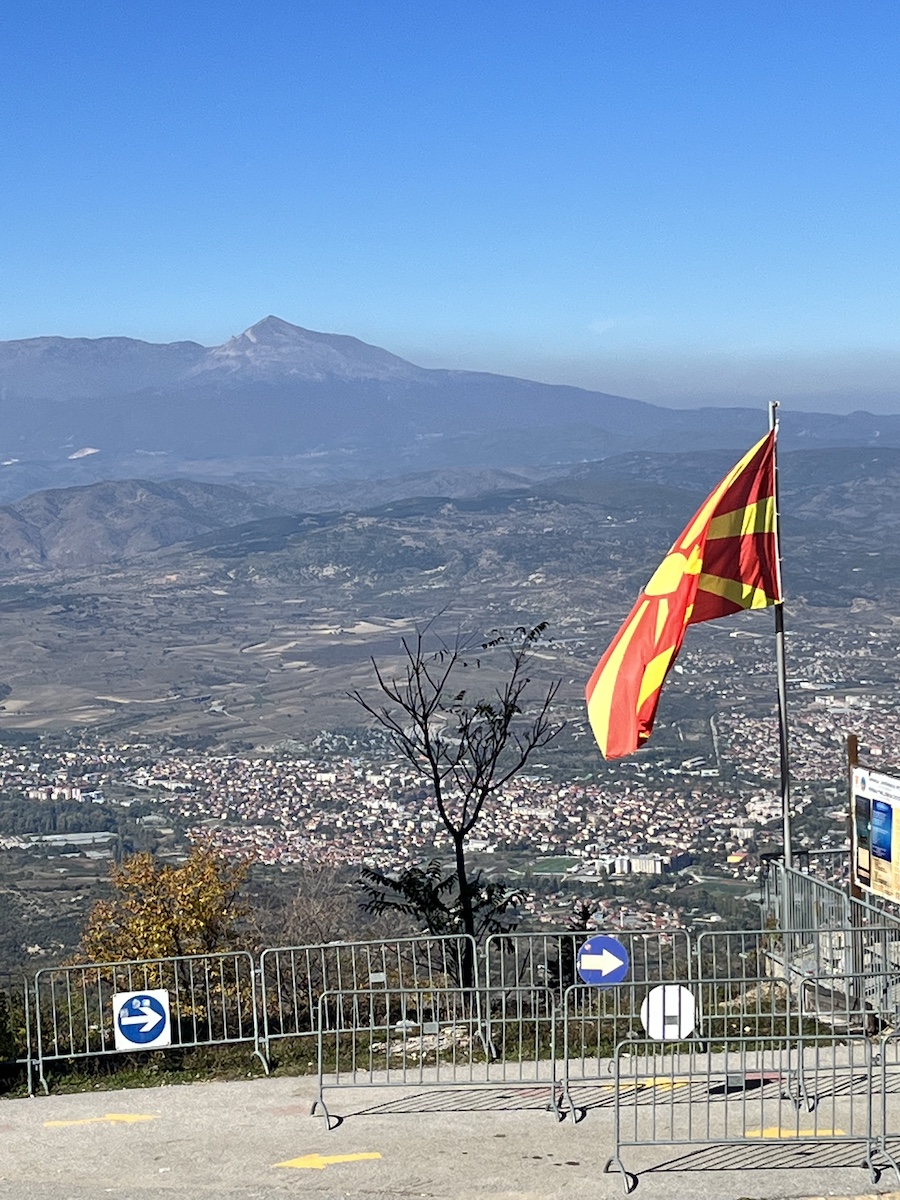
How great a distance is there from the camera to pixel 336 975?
1742 cm

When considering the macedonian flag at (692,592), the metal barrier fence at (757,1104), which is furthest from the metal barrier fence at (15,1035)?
the macedonian flag at (692,592)

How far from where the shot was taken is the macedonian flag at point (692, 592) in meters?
12.7

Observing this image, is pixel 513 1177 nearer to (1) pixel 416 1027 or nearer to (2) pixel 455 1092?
(2) pixel 455 1092

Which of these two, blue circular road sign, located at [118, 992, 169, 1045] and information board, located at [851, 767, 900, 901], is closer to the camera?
blue circular road sign, located at [118, 992, 169, 1045]

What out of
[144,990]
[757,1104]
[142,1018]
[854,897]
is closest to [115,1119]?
[142,1018]

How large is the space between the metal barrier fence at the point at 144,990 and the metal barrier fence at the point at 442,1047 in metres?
0.78

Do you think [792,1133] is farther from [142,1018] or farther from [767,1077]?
[142,1018]

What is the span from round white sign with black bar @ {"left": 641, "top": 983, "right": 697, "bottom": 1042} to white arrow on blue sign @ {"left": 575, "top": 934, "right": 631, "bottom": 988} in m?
1.25

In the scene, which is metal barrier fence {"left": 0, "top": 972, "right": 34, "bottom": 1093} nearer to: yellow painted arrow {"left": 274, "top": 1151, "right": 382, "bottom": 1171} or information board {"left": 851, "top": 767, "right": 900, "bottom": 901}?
yellow painted arrow {"left": 274, "top": 1151, "right": 382, "bottom": 1171}

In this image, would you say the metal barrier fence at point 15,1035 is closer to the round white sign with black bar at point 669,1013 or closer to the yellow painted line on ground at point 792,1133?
the round white sign with black bar at point 669,1013

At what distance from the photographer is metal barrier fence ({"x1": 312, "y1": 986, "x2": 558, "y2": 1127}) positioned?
11.1 metres

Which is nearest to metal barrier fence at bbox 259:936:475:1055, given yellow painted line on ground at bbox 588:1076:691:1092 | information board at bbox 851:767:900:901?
yellow painted line on ground at bbox 588:1076:691:1092

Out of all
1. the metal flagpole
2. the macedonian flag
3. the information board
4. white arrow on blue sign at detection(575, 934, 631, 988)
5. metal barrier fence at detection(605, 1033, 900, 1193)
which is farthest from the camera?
the information board

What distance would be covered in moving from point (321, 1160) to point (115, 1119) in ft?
5.97
